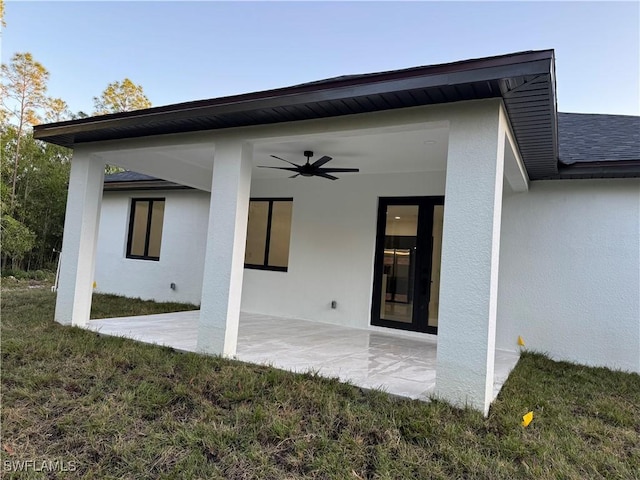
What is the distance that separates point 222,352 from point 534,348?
4.38m

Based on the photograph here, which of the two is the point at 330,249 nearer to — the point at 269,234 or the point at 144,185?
the point at 269,234

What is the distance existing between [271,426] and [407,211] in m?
4.72

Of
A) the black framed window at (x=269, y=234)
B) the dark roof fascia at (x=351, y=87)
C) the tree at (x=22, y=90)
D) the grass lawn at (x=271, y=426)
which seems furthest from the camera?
the tree at (x=22, y=90)

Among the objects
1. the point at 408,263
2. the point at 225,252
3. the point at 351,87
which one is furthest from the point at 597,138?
the point at 225,252

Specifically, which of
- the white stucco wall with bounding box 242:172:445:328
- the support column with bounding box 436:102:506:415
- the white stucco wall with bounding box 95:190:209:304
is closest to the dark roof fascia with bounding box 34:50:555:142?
the support column with bounding box 436:102:506:415

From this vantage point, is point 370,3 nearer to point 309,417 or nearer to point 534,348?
point 534,348

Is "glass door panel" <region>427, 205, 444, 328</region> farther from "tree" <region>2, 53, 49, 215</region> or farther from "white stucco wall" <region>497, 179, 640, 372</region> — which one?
"tree" <region>2, 53, 49, 215</region>

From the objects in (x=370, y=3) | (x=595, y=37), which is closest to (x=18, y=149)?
(x=370, y=3)

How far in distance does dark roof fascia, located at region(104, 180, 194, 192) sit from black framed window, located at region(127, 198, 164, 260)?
1.48 ft

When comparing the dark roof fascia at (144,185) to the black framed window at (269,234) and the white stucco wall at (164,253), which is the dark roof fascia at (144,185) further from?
the black framed window at (269,234)

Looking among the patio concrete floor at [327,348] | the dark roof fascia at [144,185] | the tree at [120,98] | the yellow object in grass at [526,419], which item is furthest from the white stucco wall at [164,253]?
the tree at [120,98]

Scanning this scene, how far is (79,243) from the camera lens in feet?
18.7

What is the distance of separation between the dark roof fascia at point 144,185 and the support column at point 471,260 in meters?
7.08

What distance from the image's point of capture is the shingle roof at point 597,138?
5.29m
